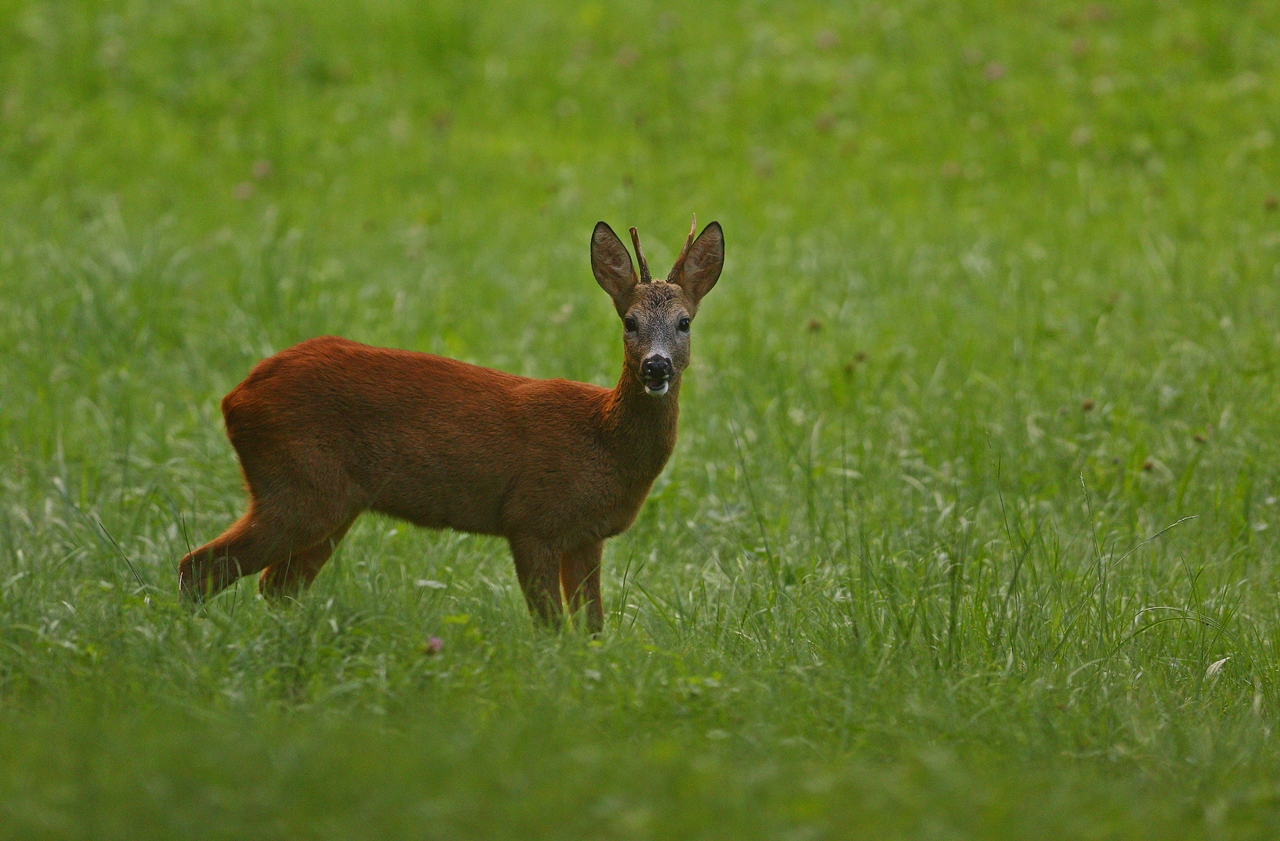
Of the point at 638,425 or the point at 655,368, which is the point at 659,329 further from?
the point at 638,425

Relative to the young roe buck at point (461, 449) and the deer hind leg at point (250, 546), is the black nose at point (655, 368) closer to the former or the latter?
the young roe buck at point (461, 449)

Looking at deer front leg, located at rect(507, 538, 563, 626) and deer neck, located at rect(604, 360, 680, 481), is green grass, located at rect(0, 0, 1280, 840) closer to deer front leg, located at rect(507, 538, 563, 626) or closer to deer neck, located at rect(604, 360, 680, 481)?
deer front leg, located at rect(507, 538, 563, 626)

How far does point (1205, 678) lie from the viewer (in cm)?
442

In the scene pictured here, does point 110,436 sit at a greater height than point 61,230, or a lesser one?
lesser

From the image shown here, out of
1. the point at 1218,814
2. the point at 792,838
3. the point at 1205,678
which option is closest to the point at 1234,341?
the point at 1205,678

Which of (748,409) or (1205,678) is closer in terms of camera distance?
(1205,678)

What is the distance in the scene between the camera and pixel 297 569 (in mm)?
4895

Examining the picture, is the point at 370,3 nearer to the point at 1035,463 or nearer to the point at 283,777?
the point at 1035,463

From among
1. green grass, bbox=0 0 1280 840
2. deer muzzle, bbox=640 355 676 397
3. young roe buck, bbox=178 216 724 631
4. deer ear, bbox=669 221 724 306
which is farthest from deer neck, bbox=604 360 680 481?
green grass, bbox=0 0 1280 840

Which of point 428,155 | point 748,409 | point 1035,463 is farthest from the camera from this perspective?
point 428,155

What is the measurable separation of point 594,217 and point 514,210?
2.36ft

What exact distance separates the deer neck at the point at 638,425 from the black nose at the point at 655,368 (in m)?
0.23

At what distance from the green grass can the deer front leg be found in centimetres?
8

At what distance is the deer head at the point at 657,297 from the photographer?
178 inches
